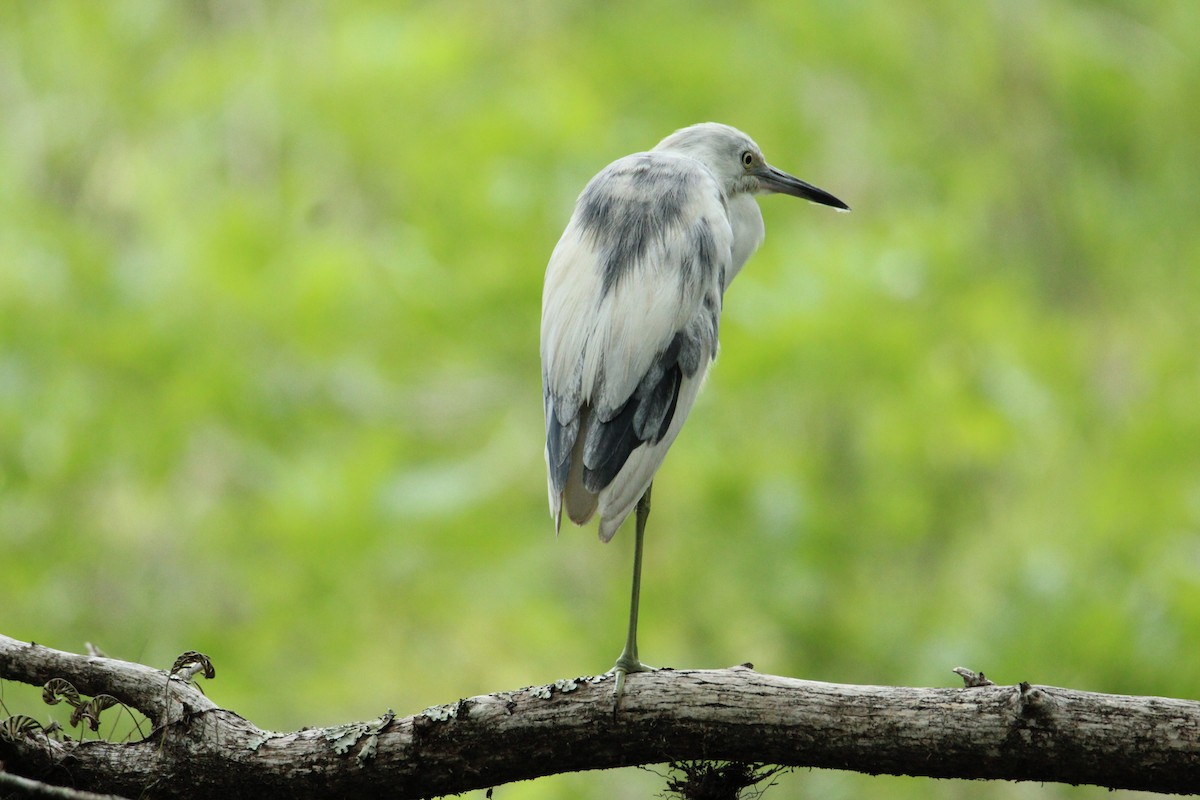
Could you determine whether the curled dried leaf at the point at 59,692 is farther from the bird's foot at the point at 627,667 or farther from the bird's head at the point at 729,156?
the bird's head at the point at 729,156

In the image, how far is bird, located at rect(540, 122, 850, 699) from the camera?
2400mm

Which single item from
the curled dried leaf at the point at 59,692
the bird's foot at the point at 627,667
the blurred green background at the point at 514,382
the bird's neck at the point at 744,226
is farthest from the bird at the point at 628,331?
the blurred green background at the point at 514,382

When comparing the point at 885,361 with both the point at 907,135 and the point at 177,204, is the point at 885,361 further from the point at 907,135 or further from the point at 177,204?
the point at 177,204

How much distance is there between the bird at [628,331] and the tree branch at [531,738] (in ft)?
0.59

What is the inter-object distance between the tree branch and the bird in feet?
0.59

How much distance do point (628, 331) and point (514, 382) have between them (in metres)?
3.60

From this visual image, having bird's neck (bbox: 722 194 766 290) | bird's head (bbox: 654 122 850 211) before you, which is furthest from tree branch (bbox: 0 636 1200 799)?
bird's head (bbox: 654 122 850 211)

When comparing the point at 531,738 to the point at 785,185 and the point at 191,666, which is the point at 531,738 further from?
the point at 785,185

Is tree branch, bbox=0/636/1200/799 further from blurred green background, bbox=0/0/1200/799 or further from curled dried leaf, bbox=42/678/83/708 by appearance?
blurred green background, bbox=0/0/1200/799

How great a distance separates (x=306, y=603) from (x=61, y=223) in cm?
215

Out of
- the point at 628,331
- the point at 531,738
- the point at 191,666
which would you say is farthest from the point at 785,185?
the point at 191,666

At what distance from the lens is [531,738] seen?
2004 millimetres

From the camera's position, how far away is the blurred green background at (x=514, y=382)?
5.25 metres

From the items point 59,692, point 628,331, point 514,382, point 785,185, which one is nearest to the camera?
point 59,692
